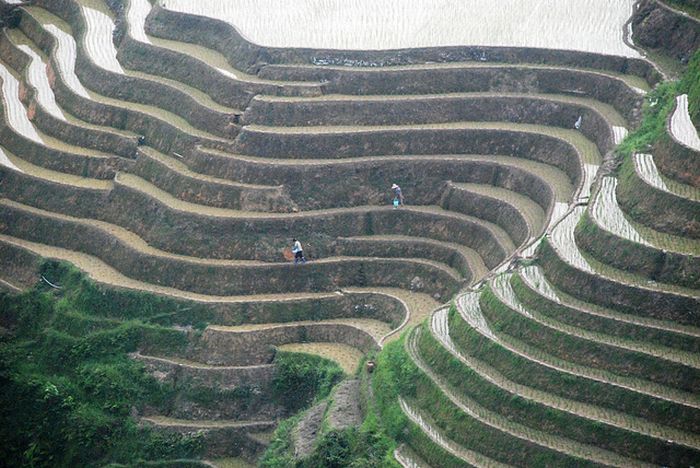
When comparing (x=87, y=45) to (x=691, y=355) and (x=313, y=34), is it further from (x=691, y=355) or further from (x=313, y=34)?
(x=691, y=355)

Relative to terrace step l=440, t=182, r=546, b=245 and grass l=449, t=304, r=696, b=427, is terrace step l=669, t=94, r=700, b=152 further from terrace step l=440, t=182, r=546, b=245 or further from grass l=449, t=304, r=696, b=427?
grass l=449, t=304, r=696, b=427

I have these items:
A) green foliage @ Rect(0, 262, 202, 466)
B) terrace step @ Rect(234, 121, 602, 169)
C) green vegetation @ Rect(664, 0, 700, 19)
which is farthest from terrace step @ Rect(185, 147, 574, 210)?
green vegetation @ Rect(664, 0, 700, 19)

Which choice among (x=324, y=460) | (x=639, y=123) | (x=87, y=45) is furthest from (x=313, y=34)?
(x=324, y=460)

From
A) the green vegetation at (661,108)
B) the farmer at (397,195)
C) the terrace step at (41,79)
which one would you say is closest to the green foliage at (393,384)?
the farmer at (397,195)

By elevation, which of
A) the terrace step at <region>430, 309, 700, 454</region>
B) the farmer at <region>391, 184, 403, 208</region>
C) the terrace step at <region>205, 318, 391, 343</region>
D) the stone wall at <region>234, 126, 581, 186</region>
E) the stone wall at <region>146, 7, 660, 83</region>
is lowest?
the terrace step at <region>430, 309, 700, 454</region>

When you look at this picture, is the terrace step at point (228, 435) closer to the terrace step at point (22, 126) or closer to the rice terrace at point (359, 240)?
the rice terrace at point (359, 240)

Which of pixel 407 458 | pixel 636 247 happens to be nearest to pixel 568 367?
pixel 636 247
